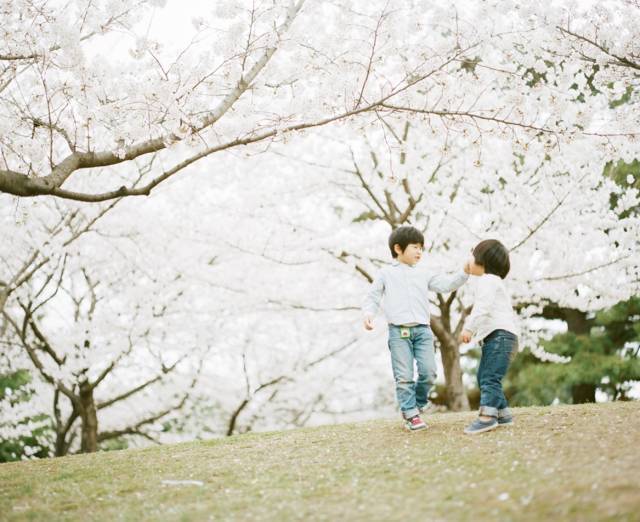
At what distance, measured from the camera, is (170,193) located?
10500mm

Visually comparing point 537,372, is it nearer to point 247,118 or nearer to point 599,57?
point 599,57

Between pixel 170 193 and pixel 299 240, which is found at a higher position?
pixel 170 193

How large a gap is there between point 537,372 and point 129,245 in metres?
7.06

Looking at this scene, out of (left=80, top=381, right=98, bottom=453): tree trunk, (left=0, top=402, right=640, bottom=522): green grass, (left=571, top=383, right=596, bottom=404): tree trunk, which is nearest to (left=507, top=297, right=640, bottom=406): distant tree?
(left=571, top=383, right=596, bottom=404): tree trunk

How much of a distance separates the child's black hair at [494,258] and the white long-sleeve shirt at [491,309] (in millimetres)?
64

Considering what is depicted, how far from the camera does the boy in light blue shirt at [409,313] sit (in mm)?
4301

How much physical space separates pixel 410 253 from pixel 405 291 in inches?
11.5

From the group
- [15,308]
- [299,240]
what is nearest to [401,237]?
[299,240]

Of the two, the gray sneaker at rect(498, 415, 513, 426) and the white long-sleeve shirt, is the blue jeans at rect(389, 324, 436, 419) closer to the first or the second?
the white long-sleeve shirt

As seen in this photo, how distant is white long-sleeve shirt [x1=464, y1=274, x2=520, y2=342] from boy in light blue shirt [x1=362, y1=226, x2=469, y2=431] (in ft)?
0.73

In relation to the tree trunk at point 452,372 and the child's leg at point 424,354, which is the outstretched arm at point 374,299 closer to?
the child's leg at point 424,354

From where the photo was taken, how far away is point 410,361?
170 inches

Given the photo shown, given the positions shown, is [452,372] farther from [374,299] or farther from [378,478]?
[378,478]

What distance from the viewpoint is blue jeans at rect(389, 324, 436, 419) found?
14.0 ft
